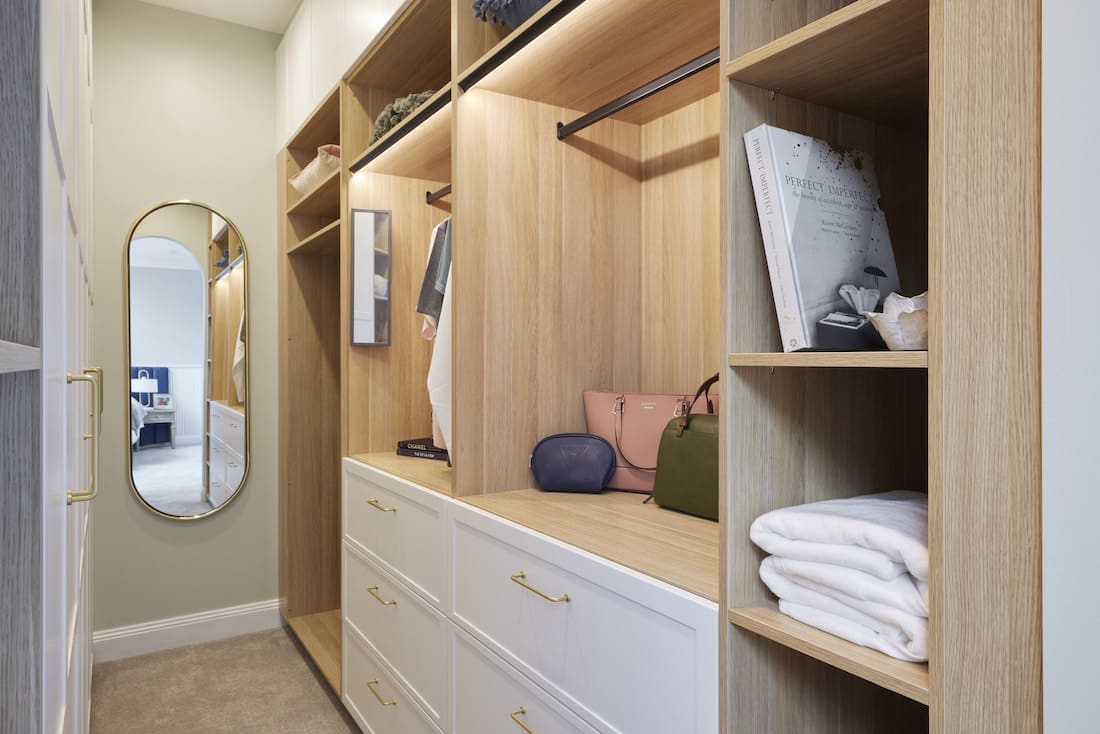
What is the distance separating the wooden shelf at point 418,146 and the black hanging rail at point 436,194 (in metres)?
0.06

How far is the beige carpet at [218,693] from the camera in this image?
2.48 m

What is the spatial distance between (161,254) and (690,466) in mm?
2731

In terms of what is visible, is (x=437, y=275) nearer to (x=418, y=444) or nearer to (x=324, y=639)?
(x=418, y=444)

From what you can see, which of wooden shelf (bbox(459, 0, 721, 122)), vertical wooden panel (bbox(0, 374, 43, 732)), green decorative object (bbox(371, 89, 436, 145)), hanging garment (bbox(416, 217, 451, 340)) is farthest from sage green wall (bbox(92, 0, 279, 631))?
vertical wooden panel (bbox(0, 374, 43, 732))

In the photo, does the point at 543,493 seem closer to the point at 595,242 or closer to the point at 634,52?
the point at 595,242

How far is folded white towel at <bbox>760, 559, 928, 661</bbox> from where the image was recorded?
75cm

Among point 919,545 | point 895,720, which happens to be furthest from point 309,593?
point 919,545

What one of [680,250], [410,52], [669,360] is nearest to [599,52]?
[680,250]

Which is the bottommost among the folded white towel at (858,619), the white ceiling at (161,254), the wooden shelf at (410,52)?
the folded white towel at (858,619)

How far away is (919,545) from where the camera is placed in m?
0.77

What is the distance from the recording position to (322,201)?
2932 mm

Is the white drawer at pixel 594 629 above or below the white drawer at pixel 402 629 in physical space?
above

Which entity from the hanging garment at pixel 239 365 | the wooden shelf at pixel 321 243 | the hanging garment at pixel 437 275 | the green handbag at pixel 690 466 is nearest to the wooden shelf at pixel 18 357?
the green handbag at pixel 690 466

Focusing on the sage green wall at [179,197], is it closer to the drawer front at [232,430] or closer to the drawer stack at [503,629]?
the drawer front at [232,430]
